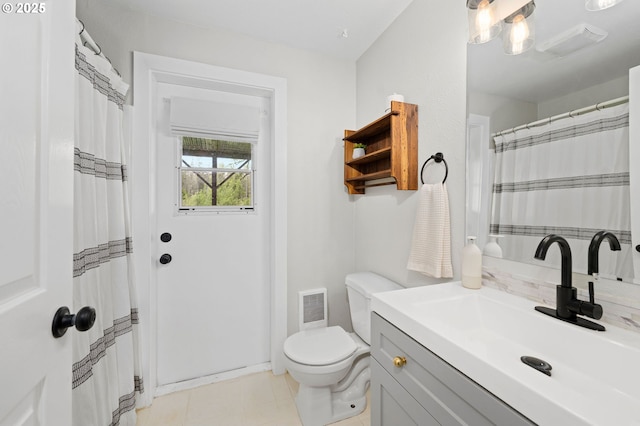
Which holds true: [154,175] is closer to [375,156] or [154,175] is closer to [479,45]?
[375,156]

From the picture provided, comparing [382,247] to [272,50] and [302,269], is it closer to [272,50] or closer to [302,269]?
[302,269]

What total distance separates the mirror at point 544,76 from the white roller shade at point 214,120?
1390mm

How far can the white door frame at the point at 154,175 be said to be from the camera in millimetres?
1593

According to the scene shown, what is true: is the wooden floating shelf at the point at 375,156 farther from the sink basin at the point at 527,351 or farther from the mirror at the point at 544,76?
the sink basin at the point at 527,351

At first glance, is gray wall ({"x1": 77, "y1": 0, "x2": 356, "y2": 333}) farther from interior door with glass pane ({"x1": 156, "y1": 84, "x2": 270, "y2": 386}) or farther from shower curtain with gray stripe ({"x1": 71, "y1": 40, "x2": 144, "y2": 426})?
shower curtain with gray stripe ({"x1": 71, "y1": 40, "x2": 144, "y2": 426})

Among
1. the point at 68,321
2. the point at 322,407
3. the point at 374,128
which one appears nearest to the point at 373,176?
the point at 374,128

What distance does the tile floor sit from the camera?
1496 millimetres

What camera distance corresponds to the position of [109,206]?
4.47 ft

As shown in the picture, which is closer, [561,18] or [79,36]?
[561,18]

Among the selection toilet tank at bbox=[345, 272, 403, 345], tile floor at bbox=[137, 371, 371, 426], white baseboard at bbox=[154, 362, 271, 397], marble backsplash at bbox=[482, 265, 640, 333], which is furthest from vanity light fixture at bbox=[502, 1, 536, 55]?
white baseboard at bbox=[154, 362, 271, 397]

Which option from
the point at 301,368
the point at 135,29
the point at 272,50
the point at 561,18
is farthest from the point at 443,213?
the point at 135,29

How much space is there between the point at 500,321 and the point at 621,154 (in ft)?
2.04

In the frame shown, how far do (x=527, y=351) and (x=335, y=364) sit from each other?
89cm

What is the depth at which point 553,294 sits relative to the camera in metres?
0.89
